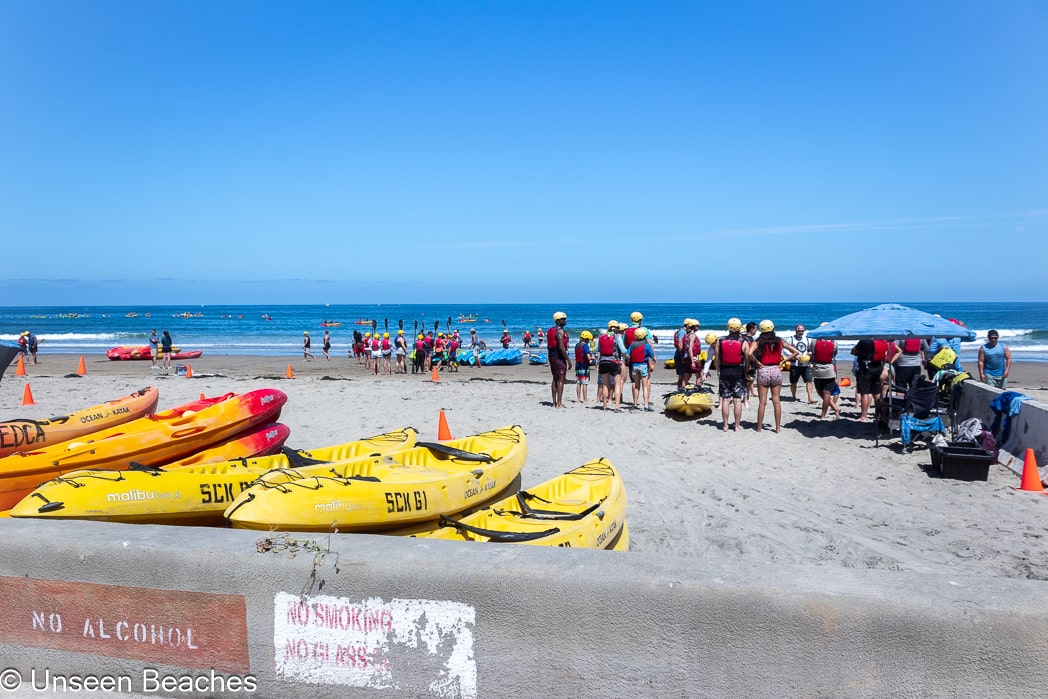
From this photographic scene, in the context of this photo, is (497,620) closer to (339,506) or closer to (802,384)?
(339,506)

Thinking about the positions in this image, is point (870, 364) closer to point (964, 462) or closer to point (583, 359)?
point (964, 462)

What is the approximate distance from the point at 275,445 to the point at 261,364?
21.1 m

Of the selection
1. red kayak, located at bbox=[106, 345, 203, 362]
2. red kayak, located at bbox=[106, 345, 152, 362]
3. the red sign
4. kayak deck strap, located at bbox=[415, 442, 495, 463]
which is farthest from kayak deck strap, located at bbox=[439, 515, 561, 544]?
red kayak, located at bbox=[106, 345, 152, 362]

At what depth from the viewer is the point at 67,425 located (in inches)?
254

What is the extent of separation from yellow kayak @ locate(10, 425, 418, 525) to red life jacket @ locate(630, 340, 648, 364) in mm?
7776

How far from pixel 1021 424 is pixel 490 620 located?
8327mm

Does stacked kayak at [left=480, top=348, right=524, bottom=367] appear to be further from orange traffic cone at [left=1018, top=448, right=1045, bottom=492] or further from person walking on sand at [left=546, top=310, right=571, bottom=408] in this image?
orange traffic cone at [left=1018, top=448, right=1045, bottom=492]

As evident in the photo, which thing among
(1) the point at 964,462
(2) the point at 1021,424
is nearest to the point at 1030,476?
(1) the point at 964,462

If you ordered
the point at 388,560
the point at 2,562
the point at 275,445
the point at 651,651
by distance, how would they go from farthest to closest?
the point at 275,445 → the point at 2,562 → the point at 388,560 → the point at 651,651

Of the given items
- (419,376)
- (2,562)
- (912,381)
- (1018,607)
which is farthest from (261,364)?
(1018,607)

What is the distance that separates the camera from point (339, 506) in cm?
406

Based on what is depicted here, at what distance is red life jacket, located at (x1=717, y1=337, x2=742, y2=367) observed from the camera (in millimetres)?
9867

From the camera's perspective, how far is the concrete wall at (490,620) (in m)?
2.24

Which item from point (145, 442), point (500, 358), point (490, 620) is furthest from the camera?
point (500, 358)
